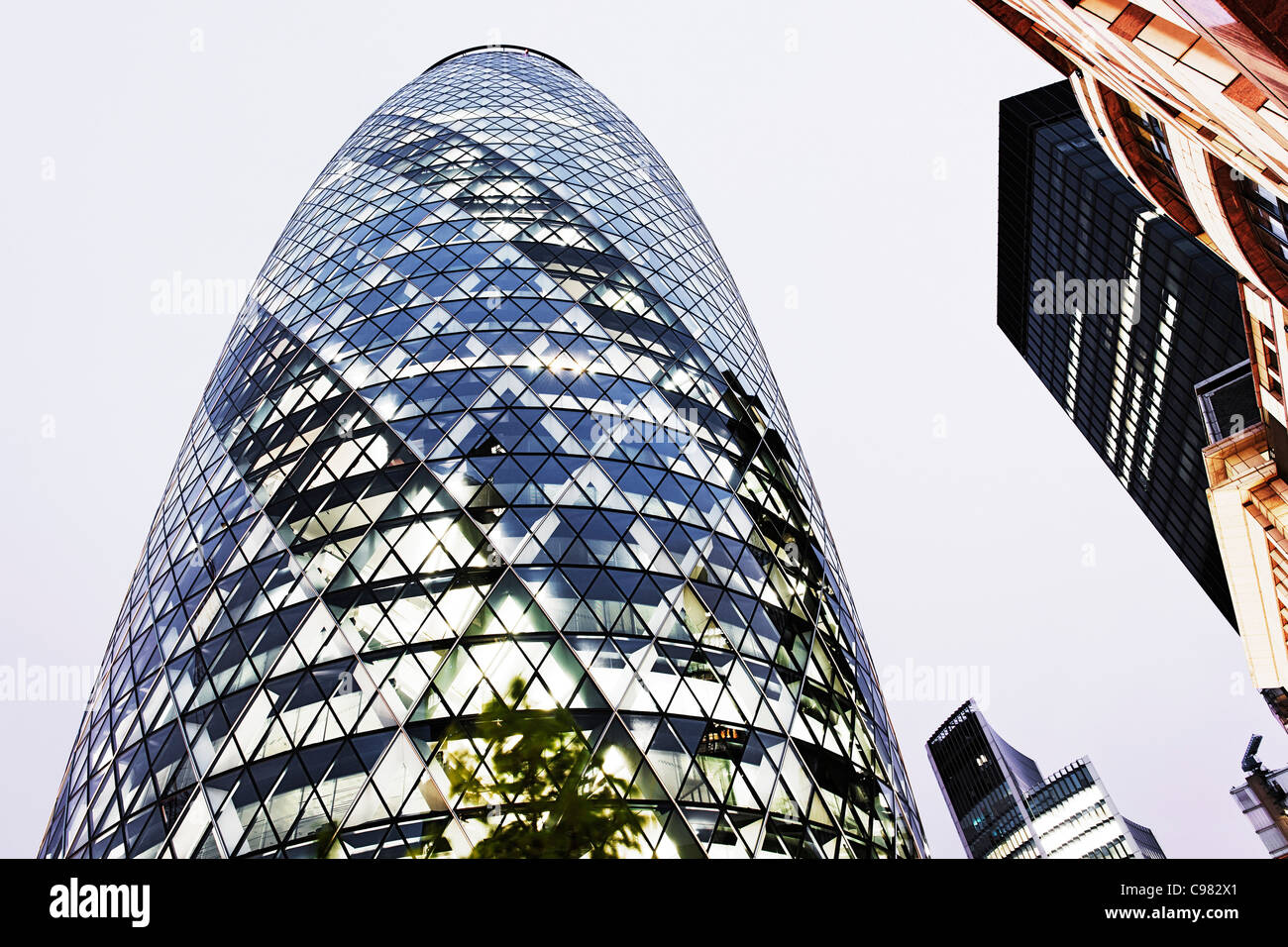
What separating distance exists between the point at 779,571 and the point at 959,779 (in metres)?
118

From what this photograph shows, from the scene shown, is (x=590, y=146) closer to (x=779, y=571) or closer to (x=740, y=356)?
(x=740, y=356)

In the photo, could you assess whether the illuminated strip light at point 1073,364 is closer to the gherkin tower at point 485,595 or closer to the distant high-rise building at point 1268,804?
the distant high-rise building at point 1268,804

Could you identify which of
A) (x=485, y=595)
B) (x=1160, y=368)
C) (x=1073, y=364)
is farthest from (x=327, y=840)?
(x=1073, y=364)

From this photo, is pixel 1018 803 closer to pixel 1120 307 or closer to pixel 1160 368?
pixel 1160 368

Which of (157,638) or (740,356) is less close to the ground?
(740,356)

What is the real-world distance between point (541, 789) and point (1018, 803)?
11148 cm

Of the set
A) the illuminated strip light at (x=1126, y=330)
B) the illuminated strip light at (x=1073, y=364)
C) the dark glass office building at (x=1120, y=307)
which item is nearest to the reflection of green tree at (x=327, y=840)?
the dark glass office building at (x=1120, y=307)

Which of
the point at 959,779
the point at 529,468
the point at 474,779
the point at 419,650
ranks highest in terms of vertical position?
the point at 529,468

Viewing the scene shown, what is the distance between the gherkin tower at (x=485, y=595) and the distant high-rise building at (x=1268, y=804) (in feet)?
191

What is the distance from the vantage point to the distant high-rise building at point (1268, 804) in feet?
186

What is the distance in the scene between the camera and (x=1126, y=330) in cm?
6028

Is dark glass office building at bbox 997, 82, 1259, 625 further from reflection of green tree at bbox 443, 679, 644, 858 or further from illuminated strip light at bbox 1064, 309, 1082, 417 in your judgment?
reflection of green tree at bbox 443, 679, 644, 858
